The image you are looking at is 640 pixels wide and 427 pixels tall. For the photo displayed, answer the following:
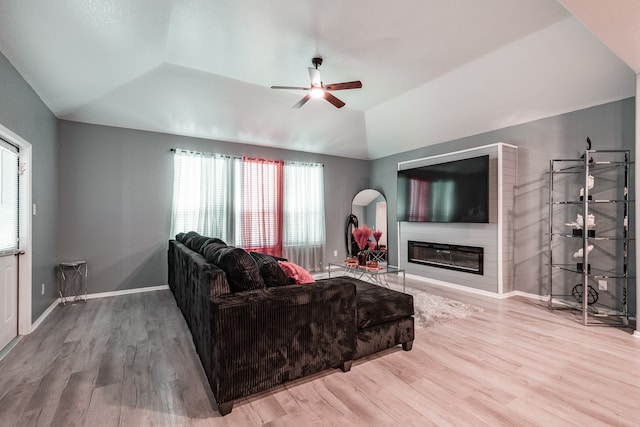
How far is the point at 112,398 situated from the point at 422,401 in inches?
82.5

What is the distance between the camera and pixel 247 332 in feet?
6.29

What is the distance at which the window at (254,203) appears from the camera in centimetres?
513

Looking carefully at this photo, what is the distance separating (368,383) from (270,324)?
88 cm

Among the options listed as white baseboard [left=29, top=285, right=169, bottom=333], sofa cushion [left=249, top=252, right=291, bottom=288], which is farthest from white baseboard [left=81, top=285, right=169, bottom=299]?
→ sofa cushion [left=249, top=252, right=291, bottom=288]

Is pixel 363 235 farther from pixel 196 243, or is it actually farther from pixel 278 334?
pixel 278 334

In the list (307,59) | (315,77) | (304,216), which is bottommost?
(304,216)

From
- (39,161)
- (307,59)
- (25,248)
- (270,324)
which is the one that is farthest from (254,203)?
(270,324)

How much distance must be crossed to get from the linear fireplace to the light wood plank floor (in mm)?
1561

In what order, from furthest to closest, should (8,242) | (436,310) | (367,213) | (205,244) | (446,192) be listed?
(367,213), (446,192), (436,310), (205,244), (8,242)

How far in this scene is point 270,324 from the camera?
2.00 m

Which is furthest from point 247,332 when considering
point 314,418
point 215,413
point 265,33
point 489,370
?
point 265,33

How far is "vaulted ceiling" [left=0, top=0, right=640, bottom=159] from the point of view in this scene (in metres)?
2.54

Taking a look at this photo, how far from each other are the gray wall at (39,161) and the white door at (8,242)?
0.24m

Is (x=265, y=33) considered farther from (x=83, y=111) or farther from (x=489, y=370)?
(x=489, y=370)
